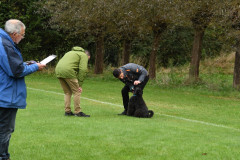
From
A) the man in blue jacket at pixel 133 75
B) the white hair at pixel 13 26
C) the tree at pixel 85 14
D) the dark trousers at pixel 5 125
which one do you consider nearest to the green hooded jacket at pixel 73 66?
the man in blue jacket at pixel 133 75

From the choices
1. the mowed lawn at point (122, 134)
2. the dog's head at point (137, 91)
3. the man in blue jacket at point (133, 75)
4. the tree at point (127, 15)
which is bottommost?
the mowed lawn at point (122, 134)

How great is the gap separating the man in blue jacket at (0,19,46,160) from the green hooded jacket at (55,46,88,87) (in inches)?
179

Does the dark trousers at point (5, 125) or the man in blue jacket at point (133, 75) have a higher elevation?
the man in blue jacket at point (133, 75)

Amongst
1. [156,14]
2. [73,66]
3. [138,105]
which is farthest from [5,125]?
[156,14]

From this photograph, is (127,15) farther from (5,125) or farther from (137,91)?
(5,125)

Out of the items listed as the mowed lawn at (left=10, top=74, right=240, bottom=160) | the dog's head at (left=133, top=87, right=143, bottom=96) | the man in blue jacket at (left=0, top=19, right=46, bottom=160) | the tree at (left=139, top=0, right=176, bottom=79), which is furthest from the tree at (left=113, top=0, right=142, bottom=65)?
the man in blue jacket at (left=0, top=19, right=46, bottom=160)

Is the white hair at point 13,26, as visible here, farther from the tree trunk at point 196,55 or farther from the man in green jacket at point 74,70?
the tree trunk at point 196,55

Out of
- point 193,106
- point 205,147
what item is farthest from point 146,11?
point 205,147

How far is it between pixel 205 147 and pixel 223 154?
1.65 feet

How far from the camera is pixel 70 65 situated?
1055 cm

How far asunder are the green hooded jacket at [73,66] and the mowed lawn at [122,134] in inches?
40.5

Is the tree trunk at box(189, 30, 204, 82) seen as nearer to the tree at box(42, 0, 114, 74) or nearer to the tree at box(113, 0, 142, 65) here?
A: the tree at box(113, 0, 142, 65)

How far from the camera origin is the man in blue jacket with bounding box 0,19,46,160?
562 cm

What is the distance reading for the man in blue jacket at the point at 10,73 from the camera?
18.5ft
